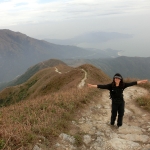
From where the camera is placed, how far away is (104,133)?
9930mm

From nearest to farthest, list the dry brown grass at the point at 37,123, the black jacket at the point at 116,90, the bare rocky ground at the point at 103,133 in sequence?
the dry brown grass at the point at 37,123 → the bare rocky ground at the point at 103,133 → the black jacket at the point at 116,90

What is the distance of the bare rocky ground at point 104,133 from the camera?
8.47 meters

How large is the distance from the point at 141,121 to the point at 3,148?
8.39 metres

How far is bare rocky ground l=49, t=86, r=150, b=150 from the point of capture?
8469mm

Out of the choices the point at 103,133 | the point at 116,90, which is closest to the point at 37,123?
the point at 103,133

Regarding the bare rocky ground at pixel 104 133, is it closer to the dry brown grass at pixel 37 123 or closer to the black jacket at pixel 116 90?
the dry brown grass at pixel 37 123

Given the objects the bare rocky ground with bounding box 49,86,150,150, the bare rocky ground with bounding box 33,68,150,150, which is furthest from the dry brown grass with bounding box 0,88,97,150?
the bare rocky ground with bounding box 49,86,150,150

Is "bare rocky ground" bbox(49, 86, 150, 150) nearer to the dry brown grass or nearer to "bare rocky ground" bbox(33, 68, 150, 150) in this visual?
"bare rocky ground" bbox(33, 68, 150, 150)

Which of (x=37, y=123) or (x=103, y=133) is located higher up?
(x=37, y=123)

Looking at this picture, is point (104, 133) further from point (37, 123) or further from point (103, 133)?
point (37, 123)

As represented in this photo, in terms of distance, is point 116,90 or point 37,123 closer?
point 37,123

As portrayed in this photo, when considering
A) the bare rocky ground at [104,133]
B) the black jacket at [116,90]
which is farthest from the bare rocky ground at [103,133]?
the black jacket at [116,90]

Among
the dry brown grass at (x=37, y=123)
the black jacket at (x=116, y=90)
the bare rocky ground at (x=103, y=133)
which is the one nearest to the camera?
the dry brown grass at (x=37, y=123)

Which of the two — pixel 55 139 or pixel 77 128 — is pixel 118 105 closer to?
pixel 77 128
